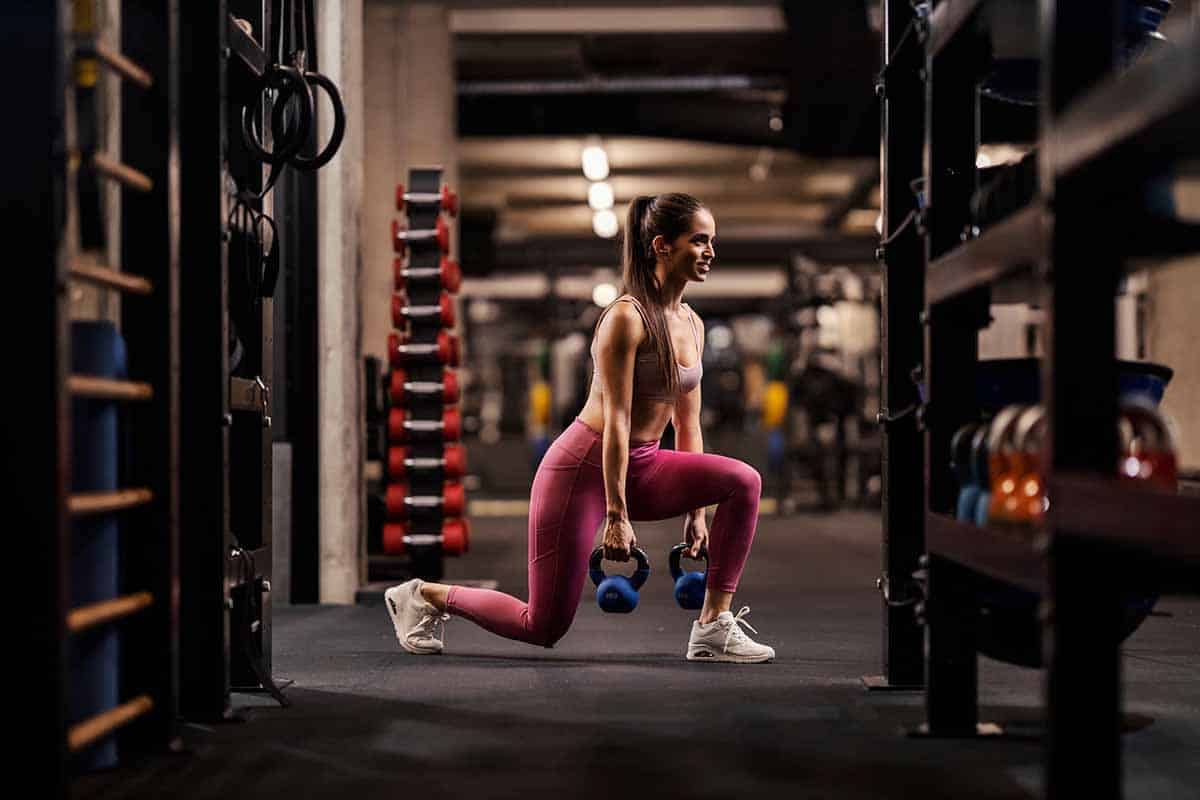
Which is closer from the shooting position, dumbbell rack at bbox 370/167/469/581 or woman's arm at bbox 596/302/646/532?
woman's arm at bbox 596/302/646/532

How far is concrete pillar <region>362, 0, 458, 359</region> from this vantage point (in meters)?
10.3

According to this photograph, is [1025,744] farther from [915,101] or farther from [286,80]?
[286,80]

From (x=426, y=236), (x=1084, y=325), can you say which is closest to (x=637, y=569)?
(x=1084, y=325)

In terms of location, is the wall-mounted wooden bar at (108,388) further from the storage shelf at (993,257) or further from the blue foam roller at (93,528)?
the storage shelf at (993,257)

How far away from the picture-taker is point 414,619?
4590 millimetres

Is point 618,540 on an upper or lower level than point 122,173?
lower

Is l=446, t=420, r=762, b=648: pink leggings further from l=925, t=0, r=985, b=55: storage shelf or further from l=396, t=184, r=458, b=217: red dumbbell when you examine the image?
l=396, t=184, r=458, b=217: red dumbbell

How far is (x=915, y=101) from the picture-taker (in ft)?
13.1

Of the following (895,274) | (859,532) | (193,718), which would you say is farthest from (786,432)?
(193,718)

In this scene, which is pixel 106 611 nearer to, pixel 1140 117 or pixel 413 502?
pixel 1140 117

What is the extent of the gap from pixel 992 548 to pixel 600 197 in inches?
669

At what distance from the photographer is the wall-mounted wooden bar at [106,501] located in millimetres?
2615

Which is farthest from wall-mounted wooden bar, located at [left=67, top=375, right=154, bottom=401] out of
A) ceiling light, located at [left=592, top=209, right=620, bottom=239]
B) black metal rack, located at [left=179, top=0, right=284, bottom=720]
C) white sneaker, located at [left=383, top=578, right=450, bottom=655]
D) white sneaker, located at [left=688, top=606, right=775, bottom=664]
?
ceiling light, located at [left=592, top=209, right=620, bottom=239]

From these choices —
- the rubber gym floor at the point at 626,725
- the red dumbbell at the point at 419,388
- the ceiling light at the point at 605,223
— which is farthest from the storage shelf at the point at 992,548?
the ceiling light at the point at 605,223
